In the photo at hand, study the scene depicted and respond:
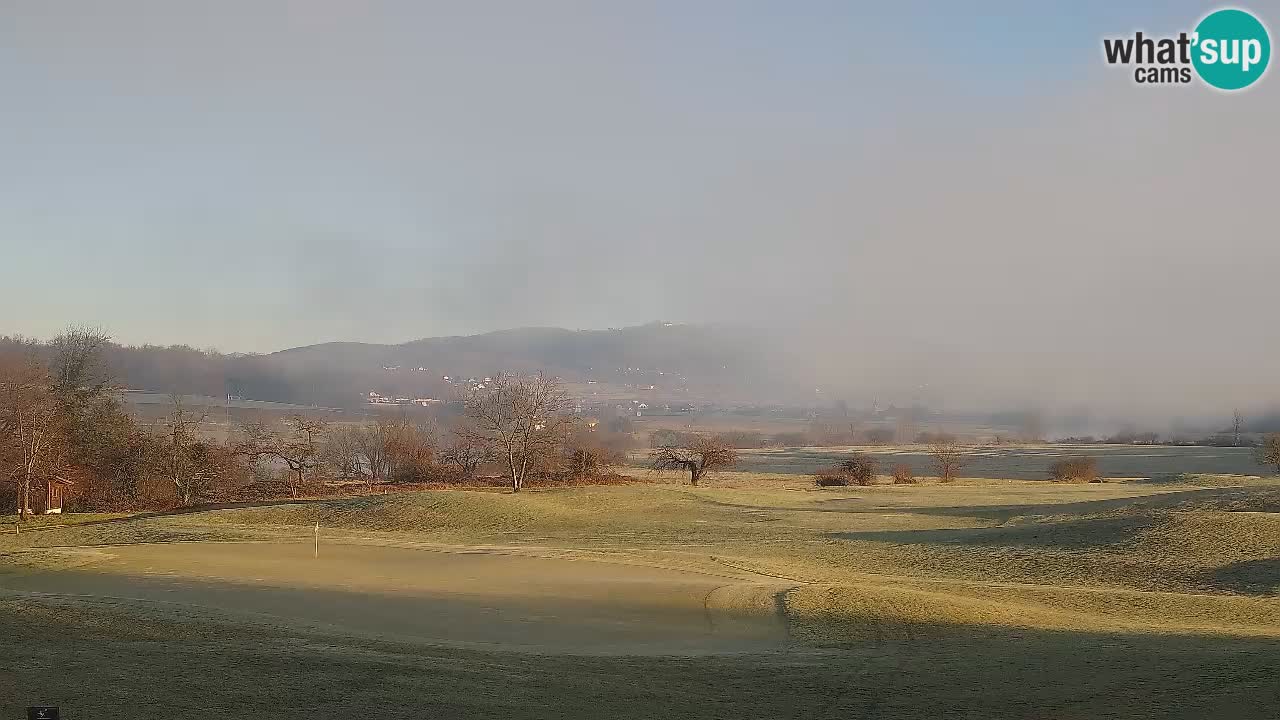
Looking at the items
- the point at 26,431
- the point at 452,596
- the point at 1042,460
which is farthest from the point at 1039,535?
the point at 1042,460

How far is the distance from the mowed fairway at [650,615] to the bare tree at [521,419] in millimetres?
13674

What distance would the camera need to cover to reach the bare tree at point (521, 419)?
5509 cm

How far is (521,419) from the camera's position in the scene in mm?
54969

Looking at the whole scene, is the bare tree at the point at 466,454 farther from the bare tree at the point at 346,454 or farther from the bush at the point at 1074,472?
the bush at the point at 1074,472

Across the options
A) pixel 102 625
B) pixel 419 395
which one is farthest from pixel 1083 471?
pixel 419 395

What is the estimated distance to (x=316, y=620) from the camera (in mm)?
18766

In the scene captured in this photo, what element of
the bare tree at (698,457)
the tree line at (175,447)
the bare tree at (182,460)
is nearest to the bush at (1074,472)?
the bare tree at (698,457)

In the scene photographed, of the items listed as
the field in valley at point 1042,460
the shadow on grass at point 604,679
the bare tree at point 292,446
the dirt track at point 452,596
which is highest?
the bare tree at point 292,446

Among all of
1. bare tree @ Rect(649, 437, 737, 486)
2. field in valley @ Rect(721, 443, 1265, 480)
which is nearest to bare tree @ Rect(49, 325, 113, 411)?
bare tree @ Rect(649, 437, 737, 486)

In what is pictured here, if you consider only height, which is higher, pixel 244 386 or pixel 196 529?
pixel 244 386

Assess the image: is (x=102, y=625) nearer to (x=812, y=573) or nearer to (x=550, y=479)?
(x=812, y=573)

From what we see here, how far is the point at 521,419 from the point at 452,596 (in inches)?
1296

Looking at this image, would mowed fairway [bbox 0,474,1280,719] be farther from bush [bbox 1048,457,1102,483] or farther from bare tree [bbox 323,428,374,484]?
bush [bbox 1048,457,1102,483]

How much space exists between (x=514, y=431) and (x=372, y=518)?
1482 centimetres
